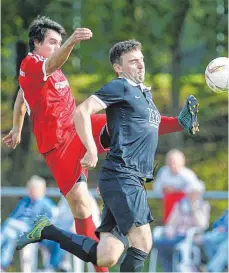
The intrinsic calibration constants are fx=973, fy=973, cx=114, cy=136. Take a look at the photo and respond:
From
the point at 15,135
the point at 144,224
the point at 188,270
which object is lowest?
the point at 188,270

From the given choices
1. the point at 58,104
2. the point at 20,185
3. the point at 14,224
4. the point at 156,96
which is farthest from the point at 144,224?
the point at 156,96

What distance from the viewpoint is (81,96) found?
1808cm

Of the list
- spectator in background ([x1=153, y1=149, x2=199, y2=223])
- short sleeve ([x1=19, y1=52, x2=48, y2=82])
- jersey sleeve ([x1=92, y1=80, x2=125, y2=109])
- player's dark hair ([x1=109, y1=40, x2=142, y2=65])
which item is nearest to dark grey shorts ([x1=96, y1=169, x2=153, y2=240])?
jersey sleeve ([x1=92, y1=80, x2=125, y2=109])

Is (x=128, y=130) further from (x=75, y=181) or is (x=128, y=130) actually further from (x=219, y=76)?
(x=219, y=76)

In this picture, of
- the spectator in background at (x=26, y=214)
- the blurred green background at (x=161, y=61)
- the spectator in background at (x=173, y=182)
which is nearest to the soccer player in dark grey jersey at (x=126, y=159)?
the spectator in background at (x=173, y=182)

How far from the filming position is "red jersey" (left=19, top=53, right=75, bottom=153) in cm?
888

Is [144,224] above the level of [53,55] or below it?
below

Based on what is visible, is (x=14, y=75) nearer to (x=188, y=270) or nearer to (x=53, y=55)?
(x=188, y=270)

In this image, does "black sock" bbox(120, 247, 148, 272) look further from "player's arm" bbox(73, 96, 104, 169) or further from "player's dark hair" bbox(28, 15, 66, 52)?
"player's dark hair" bbox(28, 15, 66, 52)

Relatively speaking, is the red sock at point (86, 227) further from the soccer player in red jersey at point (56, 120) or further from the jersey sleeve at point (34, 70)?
the jersey sleeve at point (34, 70)

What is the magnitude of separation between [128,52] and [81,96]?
10.1m

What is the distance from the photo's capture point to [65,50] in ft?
26.8

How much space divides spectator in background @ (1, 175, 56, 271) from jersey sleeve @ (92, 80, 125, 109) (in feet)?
18.5

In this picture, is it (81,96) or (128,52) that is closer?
(128,52)
